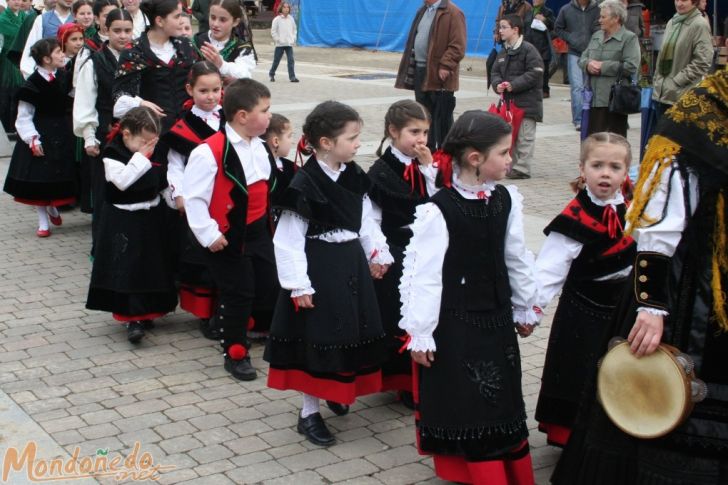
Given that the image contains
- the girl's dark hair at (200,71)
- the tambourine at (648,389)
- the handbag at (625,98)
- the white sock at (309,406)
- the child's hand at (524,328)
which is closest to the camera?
the tambourine at (648,389)

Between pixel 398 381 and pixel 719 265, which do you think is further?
pixel 398 381

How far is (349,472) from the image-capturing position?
460cm

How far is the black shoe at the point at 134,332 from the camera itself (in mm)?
6293

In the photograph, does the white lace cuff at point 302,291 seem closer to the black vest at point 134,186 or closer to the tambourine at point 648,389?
the tambourine at point 648,389

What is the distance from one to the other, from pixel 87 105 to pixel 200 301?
6.57 feet

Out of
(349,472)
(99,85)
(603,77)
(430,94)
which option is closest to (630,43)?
(603,77)

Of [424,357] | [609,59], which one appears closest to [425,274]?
[424,357]

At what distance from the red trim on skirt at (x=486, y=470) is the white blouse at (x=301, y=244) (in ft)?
3.33

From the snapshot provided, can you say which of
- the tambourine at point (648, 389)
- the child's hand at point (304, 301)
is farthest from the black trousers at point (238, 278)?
the tambourine at point (648, 389)

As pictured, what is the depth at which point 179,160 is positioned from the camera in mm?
6422

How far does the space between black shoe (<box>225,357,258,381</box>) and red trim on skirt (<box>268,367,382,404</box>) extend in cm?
74

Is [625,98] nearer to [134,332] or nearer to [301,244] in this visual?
[134,332]

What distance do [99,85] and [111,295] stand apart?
6.37 ft

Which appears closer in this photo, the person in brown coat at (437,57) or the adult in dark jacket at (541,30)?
the person in brown coat at (437,57)
